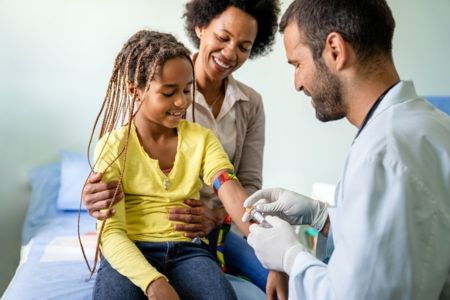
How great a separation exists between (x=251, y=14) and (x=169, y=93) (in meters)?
0.58

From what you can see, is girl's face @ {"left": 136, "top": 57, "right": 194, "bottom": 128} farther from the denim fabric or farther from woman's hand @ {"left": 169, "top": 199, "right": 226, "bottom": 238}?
the denim fabric

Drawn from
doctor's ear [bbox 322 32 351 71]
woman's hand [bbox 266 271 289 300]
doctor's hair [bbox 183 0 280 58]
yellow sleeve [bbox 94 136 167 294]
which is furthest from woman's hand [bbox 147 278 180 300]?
doctor's hair [bbox 183 0 280 58]

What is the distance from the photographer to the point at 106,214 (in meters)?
1.27

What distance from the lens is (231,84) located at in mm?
1902

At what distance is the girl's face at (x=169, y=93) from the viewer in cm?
138

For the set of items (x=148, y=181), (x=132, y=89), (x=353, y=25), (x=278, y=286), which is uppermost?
(x=353, y=25)

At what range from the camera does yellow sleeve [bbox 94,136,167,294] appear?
119cm

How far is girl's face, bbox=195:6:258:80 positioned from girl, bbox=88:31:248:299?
1.01 feet

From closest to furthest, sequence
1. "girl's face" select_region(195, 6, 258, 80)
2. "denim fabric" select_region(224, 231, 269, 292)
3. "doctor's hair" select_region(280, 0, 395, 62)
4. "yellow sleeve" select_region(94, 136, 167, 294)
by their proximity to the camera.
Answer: "doctor's hair" select_region(280, 0, 395, 62)
"yellow sleeve" select_region(94, 136, 167, 294)
"denim fabric" select_region(224, 231, 269, 292)
"girl's face" select_region(195, 6, 258, 80)

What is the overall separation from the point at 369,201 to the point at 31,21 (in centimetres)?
225

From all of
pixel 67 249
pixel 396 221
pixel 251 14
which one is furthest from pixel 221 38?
pixel 396 221

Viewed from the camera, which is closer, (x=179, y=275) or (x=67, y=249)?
(x=179, y=275)

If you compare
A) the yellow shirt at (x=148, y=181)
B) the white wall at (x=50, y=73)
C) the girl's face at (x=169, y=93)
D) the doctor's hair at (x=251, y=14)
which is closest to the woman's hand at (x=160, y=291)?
the yellow shirt at (x=148, y=181)

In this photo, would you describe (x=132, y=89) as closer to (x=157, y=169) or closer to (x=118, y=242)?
(x=157, y=169)
